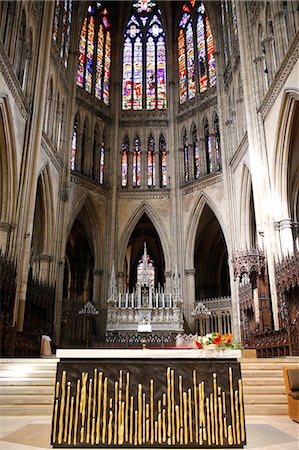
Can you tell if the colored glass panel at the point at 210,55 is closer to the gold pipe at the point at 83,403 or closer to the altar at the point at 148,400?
the altar at the point at 148,400

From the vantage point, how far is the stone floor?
429cm

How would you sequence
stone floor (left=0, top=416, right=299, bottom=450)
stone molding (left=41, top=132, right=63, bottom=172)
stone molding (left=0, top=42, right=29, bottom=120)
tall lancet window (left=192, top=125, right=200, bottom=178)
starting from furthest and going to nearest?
tall lancet window (left=192, top=125, right=200, bottom=178) < stone molding (left=41, top=132, right=63, bottom=172) < stone molding (left=0, top=42, right=29, bottom=120) < stone floor (left=0, top=416, right=299, bottom=450)

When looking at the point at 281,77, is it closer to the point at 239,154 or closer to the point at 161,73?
the point at 239,154

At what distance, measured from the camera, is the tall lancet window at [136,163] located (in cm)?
2477

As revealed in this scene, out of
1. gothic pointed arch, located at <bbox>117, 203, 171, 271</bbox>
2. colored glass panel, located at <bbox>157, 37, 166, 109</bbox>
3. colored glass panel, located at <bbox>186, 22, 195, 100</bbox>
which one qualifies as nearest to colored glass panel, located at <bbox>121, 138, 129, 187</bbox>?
gothic pointed arch, located at <bbox>117, 203, 171, 271</bbox>

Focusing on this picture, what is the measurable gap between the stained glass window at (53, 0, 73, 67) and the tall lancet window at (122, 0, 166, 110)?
5354 millimetres

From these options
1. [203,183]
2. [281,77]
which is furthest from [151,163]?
[281,77]

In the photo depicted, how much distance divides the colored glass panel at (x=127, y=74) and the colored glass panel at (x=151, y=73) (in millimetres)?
1179

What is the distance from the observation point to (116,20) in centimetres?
2761

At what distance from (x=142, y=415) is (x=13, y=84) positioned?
13310 mm

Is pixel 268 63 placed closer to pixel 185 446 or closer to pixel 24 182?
pixel 24 182

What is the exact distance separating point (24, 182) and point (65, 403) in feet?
40.0

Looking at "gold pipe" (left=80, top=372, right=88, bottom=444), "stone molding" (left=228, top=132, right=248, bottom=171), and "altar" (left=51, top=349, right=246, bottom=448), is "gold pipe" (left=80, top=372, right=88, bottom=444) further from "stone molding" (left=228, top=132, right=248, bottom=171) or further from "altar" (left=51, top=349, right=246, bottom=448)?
"stone molding" (left=228, top=132, right=248, bottom=171)

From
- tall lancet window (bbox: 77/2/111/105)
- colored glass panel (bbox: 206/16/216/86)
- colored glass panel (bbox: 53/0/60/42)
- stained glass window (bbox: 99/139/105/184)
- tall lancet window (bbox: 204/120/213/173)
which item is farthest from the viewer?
tall lancet window (bbox: 77/2/111/105)
